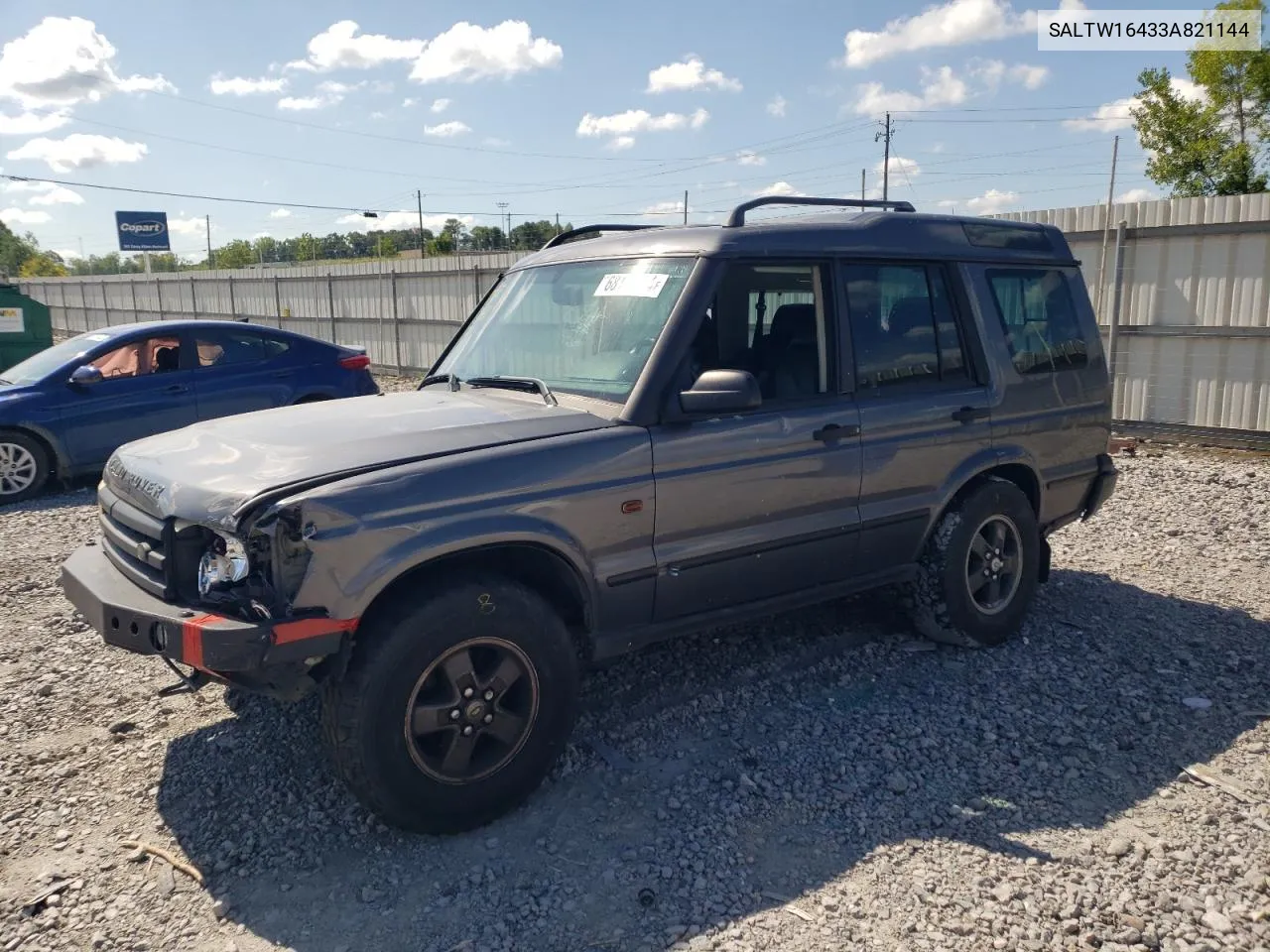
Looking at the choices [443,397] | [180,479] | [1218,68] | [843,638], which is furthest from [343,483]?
[1218,68]

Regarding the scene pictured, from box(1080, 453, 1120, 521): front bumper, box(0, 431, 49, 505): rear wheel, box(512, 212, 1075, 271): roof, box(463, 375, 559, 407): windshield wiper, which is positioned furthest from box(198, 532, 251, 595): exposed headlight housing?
box(0, 431, 49, 505): rear wheel

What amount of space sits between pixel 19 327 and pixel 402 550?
13387mm

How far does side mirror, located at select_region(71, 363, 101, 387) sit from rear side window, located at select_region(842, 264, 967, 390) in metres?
7.23

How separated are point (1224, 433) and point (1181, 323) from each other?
3.94ft

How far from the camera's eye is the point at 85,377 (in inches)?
340

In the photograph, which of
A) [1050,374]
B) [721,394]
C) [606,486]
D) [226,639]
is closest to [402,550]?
[226,639]

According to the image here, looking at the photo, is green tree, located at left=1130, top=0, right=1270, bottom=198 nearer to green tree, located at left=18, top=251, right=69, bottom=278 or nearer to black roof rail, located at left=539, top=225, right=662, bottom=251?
black roof rail, located at left=539, top=225, right=662, bottom=251

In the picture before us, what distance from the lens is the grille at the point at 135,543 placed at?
3.28 m

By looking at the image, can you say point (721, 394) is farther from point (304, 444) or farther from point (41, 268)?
point (41, 268)

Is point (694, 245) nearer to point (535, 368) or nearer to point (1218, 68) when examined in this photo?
point (535, 368)

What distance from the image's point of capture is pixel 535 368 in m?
4.16

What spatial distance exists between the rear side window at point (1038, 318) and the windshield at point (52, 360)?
26.2 feet

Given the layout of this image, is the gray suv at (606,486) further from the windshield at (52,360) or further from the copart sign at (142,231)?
the copart sign at (142,231)

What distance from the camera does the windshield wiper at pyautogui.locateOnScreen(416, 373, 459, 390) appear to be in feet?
14.5
